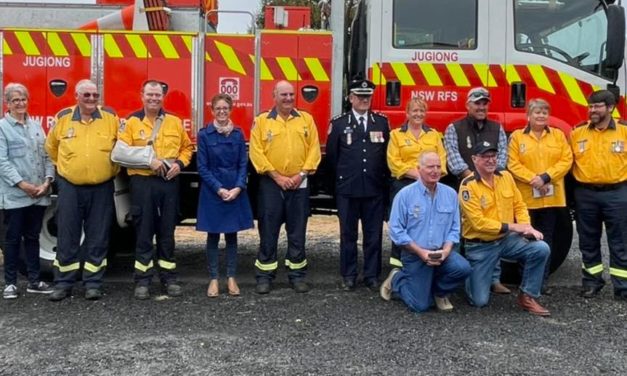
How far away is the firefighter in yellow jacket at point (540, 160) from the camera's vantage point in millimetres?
5816

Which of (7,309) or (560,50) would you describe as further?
(560,50)

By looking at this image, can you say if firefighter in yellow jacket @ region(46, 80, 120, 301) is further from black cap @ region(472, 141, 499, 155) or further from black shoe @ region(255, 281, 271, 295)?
black cap @ region(472, 141, 499, 155)

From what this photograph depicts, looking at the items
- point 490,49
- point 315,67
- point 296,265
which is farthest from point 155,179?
point 490,49

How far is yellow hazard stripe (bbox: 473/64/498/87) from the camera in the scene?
6.14 m

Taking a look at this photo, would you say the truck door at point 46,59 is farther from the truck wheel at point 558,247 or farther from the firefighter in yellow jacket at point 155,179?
the truck wheel at point 558,247

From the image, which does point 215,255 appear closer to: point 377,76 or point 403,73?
point 377,76

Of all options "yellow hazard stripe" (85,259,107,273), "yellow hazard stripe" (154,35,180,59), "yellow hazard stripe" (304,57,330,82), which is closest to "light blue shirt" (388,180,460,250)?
"yellow hazard stripe" (304,57,330,82)

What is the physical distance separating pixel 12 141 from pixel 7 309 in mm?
1403

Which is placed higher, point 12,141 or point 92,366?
point 12,141

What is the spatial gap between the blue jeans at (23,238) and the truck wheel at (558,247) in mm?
4259

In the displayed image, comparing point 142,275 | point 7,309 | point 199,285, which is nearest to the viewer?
point 7,309

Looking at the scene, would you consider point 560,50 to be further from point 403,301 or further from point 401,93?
point 403,301

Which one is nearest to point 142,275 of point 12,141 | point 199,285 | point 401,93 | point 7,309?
point 199,285

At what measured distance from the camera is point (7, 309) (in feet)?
18.2
